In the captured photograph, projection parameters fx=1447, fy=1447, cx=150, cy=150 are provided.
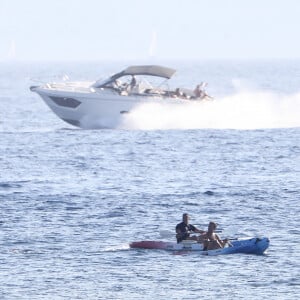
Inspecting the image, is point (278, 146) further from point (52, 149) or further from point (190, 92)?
point (52, 149)

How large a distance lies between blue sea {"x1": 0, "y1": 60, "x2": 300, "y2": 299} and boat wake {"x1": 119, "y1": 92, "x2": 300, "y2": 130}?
0.44 feet

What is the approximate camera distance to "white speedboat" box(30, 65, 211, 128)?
257 ft

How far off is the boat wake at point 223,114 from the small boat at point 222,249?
112 ft

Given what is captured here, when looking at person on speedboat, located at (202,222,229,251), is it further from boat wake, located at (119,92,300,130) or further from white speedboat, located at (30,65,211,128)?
boat wake, located at (119,92,300,130)

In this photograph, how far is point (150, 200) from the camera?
55.6 metres

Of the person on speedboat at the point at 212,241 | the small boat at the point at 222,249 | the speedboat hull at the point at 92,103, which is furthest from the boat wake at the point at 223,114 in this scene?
the person on speedboat at the point at 212,241

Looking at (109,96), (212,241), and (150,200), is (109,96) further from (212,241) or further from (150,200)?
(212,241)

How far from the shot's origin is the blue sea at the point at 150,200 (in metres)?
40.4

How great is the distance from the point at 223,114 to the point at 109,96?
10385mm

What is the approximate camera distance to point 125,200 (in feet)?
182

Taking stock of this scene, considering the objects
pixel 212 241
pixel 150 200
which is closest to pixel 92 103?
pixel 150 200

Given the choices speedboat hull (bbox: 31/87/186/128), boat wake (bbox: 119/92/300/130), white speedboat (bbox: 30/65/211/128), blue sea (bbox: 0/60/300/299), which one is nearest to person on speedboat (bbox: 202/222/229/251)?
blue sea (bbox: 0/60/300/299)

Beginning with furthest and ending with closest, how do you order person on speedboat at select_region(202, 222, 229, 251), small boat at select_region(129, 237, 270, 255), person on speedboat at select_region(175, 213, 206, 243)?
1. person on speedboat at select_region(175, 213, 206, 243)
2. person on speedboat at select_region(202, 222, 229, 251)
3. small boat at select_region(129, 237, 270, 255)

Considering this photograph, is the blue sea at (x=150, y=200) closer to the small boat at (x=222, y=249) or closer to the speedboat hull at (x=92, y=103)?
the small boat at (x=222, y=249)
